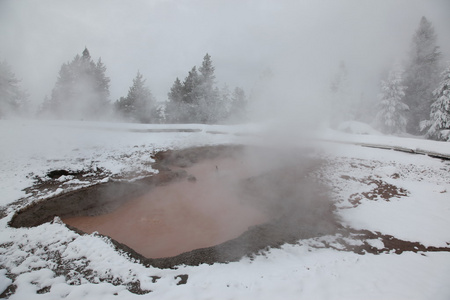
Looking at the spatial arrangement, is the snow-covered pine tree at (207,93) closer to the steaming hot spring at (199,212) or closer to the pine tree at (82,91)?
the pine tree at (82,91)

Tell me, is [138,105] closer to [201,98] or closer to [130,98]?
[130,98]

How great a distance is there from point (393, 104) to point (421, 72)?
4.87 m

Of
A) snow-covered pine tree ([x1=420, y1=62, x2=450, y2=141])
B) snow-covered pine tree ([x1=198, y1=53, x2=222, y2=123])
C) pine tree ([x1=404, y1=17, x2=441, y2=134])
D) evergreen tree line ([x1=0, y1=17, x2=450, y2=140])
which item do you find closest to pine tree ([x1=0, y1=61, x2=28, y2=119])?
evergreen tree line ([x1=0, y1=17, x2=450, y2=140])

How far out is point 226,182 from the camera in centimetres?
914

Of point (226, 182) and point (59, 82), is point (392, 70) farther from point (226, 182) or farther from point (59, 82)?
point (59, 82)

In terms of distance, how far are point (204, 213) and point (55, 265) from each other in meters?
3.82

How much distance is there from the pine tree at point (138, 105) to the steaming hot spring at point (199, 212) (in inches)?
749

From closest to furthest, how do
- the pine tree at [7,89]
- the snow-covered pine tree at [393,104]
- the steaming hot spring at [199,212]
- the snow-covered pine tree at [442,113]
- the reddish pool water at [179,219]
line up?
1. the steaming hot spring at [199,212]
2. the reddish pool water at [179,219]
3. the snow-covered pine tree at [442,113]
4. the pine tree at [7,89]
5. the snow-covered pine tree at [393,104]

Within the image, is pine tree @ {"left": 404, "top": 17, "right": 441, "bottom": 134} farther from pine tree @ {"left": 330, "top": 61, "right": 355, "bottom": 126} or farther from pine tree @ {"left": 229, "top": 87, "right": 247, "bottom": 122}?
pine tree @ {"left": 229, "top": 87, "right": 247, "bottom": 122}

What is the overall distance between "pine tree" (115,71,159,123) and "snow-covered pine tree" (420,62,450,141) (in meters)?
28.4

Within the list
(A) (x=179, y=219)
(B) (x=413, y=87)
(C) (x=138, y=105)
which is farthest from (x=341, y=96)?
(A) (x=179, y=219)

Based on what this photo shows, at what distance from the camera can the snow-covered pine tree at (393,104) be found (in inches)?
909

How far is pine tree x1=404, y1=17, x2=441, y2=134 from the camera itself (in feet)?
74.0

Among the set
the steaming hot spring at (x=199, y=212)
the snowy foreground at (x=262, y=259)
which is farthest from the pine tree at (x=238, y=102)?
the snowy foreground at (x=262, y=259)
